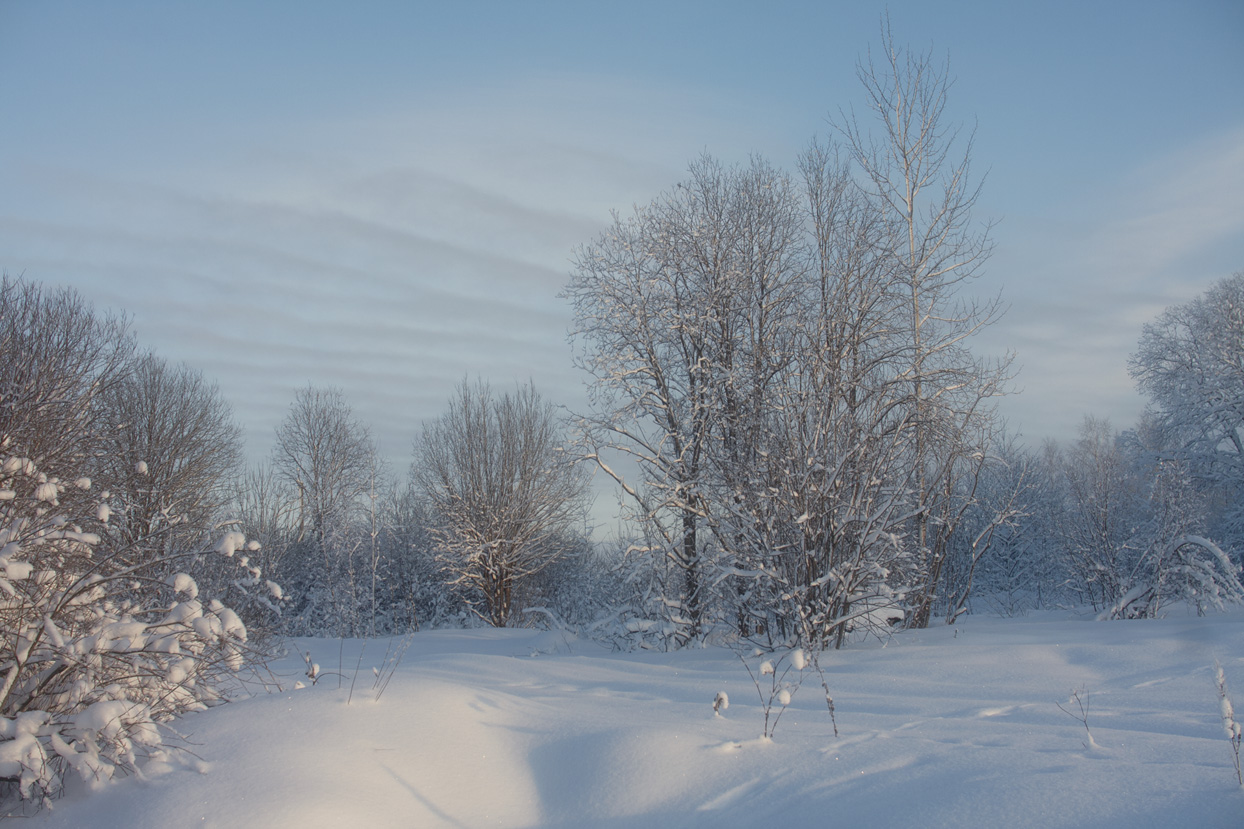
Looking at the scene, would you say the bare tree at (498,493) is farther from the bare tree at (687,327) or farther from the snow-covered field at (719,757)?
the snow-covered field at (719,757)

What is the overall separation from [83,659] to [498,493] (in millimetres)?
16542

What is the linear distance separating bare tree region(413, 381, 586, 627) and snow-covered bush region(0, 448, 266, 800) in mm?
14880

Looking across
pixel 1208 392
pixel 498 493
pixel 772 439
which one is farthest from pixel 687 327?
pixel 1208 392

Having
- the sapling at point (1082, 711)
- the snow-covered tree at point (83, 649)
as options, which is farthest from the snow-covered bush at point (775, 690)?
the snow-covered tree at point (83, 649)

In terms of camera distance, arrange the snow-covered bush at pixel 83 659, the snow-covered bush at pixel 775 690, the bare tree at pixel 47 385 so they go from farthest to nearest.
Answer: the bare tree at pixel 47 385
the snow-covered bush at pixel 775 690
the snow-covered bush at pixel 83 659

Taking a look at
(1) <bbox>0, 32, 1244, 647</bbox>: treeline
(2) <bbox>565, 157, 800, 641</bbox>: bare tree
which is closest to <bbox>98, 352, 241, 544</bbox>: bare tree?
(1) <bbox>0, 32, 1244, 647</bbox>: treeline

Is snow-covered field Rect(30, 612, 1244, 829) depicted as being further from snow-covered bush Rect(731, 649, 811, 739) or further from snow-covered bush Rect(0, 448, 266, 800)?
snow-covered bush Rect(0, 448, 266, 800)

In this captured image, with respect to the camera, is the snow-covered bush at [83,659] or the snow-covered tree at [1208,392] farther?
the snow-covered tree at [1208,392]

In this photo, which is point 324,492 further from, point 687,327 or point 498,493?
point 687,327

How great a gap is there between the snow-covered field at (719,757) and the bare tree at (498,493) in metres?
14.8

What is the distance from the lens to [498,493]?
20.6 m

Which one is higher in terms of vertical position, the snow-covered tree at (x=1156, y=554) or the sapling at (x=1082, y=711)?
the snow-covered tree at (x=1156, y=554)

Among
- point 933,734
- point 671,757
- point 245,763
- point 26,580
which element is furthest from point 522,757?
point 26,580

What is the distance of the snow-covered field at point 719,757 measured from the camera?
9.33 ft
